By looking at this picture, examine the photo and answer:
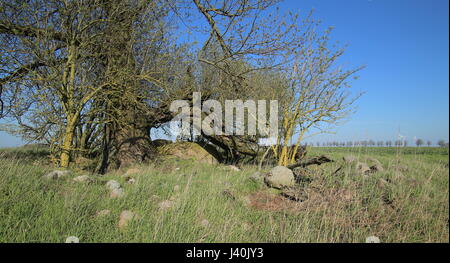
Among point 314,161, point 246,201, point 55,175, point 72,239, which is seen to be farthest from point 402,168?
point 55,175

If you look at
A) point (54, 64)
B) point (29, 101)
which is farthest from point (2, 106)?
point (54, 64)

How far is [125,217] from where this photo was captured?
2.92m

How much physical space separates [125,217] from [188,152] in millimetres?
7689

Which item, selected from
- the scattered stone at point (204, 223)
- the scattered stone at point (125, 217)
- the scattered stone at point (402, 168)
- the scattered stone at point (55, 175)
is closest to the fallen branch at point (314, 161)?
the scattered stone at point (402, 168)

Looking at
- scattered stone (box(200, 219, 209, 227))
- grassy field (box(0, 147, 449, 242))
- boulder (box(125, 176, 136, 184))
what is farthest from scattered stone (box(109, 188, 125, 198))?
scattered stone (box(200, 219, 209, 227))

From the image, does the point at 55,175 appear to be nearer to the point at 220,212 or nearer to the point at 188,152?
the point at 220,212

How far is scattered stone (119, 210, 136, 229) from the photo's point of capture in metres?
2.83

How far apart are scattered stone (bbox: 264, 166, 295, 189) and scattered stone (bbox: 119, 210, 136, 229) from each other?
2.97 meters

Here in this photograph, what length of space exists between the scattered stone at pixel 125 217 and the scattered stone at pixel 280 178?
297 cm

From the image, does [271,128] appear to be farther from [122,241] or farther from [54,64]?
[122,241]

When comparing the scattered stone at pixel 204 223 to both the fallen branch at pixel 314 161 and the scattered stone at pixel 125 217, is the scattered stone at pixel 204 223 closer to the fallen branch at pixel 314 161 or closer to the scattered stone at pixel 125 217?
the scattered stone at pixel 125 217
